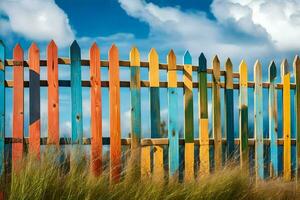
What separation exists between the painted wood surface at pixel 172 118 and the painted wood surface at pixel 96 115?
1.01 metres

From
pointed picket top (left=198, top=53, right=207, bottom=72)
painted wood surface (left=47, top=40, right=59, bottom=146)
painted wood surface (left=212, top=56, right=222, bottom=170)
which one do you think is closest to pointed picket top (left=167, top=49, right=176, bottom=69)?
pointed picket top (left=198, top=53, right=207, bottom=72)

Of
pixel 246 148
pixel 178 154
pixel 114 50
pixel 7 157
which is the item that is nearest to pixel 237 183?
pixel 178 154

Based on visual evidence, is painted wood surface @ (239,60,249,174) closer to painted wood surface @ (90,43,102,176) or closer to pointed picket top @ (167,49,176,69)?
pointed picket top @ (167,49,176,69)

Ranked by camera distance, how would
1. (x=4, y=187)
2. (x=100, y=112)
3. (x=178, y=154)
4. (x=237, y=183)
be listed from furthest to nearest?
(x=178, y=154)
(x=100, y=112)
(x=237, y=183)
(x=4, y=187)

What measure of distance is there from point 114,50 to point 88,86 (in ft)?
1.97

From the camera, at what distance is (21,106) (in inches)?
255

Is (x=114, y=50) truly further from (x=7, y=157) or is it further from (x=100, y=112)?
(x=7, y=157)

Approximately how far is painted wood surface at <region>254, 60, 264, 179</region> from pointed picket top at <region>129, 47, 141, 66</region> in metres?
2.16

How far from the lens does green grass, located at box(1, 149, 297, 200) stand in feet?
16.3

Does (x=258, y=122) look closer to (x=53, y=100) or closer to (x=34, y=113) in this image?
(x=53, y=100)

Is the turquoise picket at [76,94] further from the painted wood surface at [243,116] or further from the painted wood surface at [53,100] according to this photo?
the painted wood surface at [243,116]

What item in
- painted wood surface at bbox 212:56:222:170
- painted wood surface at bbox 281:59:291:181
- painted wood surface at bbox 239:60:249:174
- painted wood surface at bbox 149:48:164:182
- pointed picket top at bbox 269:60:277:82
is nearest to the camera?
painted wood surface at bbox 149:48:164:182

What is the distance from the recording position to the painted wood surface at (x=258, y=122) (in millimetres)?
8070

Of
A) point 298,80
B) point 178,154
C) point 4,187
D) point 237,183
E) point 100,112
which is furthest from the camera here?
point 298,80
